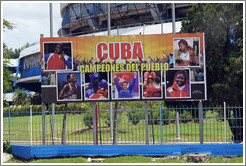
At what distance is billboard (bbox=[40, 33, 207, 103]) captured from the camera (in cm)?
1448

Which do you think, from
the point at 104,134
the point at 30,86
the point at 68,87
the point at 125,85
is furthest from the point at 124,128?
the point at 30,86

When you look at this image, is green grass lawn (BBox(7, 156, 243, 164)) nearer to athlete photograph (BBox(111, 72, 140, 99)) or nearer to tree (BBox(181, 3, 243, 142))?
athlete photograph (BBox(111, 72, 140, 99))

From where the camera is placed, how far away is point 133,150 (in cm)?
1354

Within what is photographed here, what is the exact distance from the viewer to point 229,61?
1636 cm

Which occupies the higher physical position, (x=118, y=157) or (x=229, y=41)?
(x=229, y=41)

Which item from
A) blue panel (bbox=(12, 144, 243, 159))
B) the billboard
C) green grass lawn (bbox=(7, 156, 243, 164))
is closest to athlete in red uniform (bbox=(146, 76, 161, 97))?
the billboard

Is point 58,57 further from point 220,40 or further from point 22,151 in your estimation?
point 220,40

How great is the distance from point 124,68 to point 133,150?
286 cm

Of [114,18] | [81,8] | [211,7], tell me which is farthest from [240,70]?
[81,8]

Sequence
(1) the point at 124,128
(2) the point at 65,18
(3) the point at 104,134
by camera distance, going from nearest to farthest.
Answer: (1) the point at 124,128 < (3) the point at 104,134 < (2) the point at 65,18

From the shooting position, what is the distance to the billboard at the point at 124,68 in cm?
1448

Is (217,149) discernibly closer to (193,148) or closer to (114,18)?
(193,148)

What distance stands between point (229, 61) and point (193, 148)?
15.1 feet

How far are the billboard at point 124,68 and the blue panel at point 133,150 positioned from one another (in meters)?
1.83
